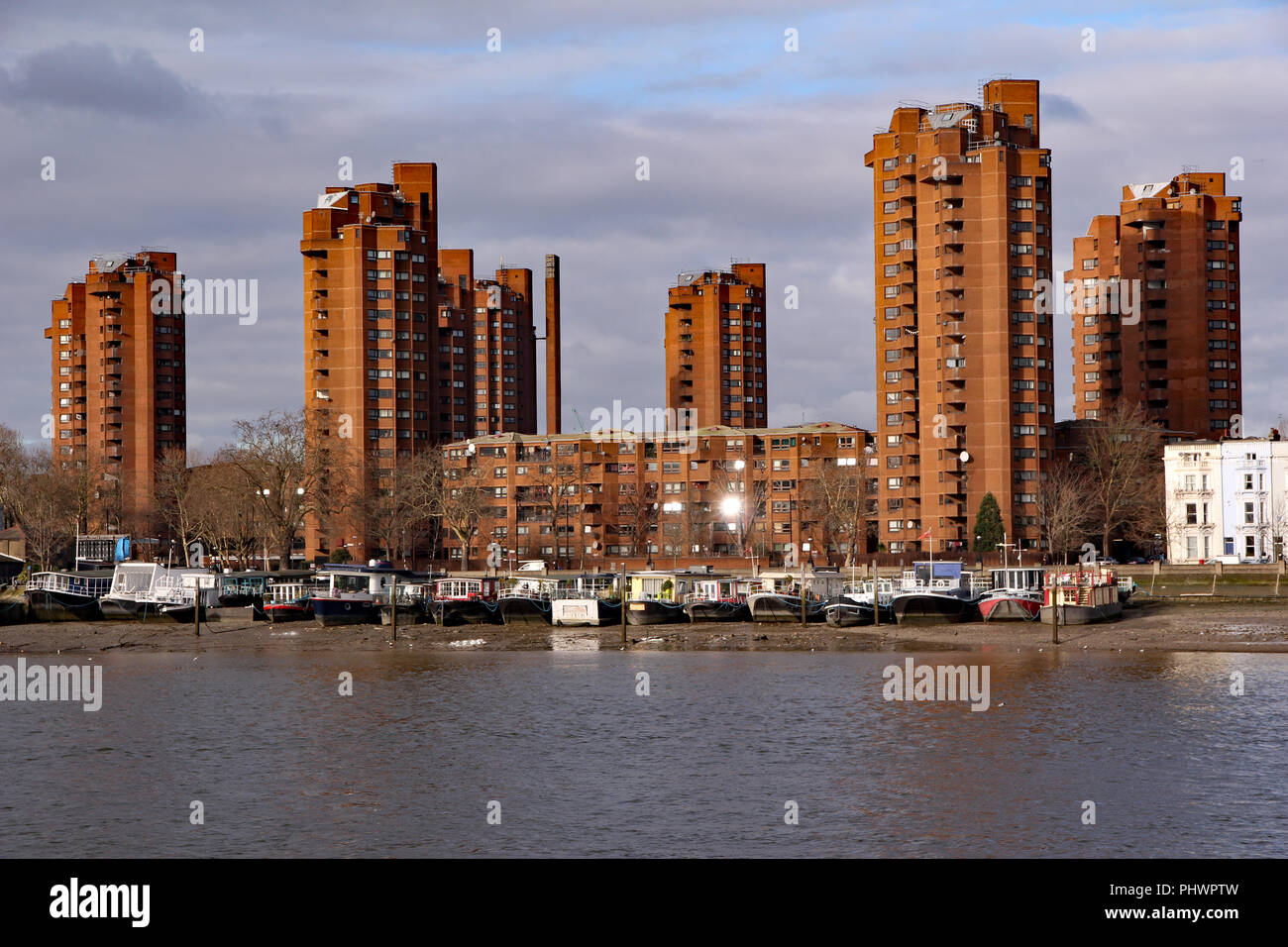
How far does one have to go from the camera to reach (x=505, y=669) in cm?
7369

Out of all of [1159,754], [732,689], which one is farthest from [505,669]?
[1159,754]

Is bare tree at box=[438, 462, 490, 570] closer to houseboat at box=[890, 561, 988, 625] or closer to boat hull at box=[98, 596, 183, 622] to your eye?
boat hull at box=[98, 596, 183, 622]

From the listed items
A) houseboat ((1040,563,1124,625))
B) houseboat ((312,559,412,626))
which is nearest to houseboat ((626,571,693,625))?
houseboat ((312,559,412,626))

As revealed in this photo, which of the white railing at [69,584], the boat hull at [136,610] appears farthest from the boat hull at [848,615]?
the white railing at [69,584]

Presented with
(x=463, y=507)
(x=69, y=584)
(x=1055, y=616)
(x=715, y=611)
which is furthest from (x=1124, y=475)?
(x=69, y=584)

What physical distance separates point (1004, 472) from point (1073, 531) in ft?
38.7

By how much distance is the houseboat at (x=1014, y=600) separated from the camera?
8731 centimetres

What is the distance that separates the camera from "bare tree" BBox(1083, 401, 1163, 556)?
161 meters

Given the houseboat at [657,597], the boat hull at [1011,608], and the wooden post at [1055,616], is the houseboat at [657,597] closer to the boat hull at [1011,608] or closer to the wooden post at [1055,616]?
the boat hull at [1011,608]

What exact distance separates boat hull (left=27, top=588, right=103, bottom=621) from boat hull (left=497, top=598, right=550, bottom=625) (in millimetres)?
31525

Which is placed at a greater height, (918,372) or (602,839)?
(918,372)

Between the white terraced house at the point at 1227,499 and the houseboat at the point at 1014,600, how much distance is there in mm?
65478

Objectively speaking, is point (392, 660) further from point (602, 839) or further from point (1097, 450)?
point (1097, 450)

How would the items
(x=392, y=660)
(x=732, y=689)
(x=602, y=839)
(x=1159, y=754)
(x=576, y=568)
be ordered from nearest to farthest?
1. (x=602, y=839)
2. (x=1159, y=754)
3. (x=732, y=689)
4. (x=392, y=660)
5. (x=576, y=568)
